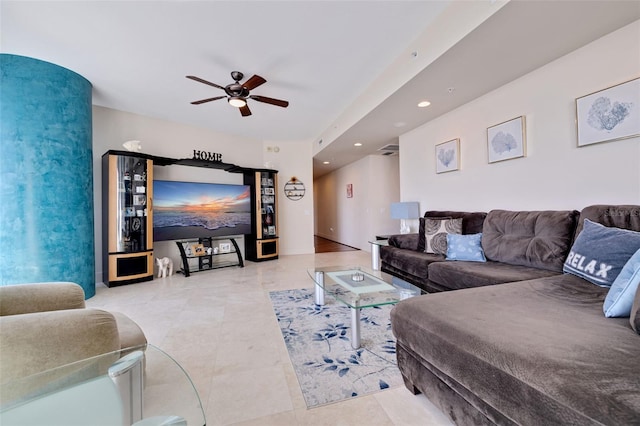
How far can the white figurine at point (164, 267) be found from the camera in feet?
14.6

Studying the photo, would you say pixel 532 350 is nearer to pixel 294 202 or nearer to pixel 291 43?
pixel 291 43

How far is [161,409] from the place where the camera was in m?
0.98

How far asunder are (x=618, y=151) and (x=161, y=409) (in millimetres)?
3580

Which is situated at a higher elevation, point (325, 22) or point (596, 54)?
point (325, 22)

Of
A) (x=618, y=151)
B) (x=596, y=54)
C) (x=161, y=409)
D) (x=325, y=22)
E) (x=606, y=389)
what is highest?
(x=325, y=22)

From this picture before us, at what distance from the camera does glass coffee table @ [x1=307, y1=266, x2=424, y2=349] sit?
198cm

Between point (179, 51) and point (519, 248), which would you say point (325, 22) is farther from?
point (519, 248)

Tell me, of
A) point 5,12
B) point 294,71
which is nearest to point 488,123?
point 294,71

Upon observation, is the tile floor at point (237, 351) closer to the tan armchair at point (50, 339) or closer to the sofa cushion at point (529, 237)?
the tan armchair at point (50, 339)

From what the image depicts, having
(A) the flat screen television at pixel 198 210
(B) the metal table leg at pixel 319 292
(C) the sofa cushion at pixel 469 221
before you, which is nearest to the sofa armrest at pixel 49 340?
(B) the metal table leg at pixel 319 292

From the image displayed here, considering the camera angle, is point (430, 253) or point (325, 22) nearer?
point (325, 22)

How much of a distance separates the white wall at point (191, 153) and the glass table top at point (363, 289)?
340 centimetres

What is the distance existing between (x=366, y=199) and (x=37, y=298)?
6.04 metres

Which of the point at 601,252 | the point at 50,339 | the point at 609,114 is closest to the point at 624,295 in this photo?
the point at 601,252
